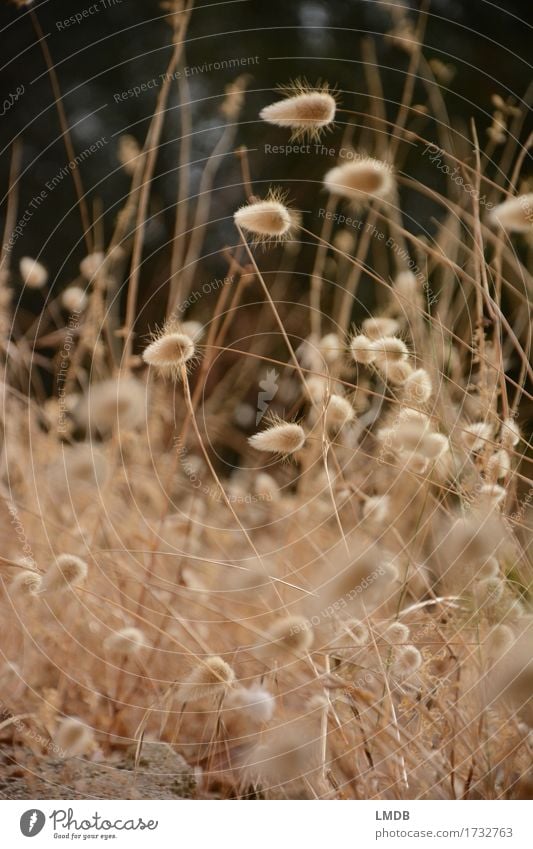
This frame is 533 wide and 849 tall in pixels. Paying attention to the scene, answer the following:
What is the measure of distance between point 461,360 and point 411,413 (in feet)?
0.53

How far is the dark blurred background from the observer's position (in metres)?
0.99

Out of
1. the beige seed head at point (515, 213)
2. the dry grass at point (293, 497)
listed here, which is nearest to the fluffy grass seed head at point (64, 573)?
the dry grass at point (293, 497)

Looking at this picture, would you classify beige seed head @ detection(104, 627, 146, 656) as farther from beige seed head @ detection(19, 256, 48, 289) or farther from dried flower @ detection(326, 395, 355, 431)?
beige seed head @ detection(19, 256, 48, 289)

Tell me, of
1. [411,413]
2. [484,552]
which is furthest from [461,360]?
[484,552]

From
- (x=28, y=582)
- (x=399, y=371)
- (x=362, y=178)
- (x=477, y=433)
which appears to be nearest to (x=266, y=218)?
(x=362, y=178)

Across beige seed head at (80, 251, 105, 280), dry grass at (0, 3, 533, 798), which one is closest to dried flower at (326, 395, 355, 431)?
dry grass at (0, 3, 533, 798)

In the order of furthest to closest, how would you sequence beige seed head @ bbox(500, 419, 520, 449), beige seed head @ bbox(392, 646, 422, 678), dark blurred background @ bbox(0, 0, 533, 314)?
dark blurred background @ bbox(0, 0, 533, 314) → beige seed head @ bbox(500, 419, 520, 449) → beige seed head @ bbox(392, 646, 422, 678)

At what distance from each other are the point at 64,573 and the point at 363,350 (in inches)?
16.1

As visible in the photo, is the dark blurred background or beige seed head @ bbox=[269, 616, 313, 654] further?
the dark blurred background

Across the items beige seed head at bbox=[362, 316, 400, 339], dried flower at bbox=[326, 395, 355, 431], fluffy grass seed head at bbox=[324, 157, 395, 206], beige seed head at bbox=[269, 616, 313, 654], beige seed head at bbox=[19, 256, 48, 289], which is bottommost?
beige seed head at bbox=[269, 616, 313, 654]

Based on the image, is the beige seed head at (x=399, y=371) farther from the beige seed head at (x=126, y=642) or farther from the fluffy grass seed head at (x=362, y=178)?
the beige seed head at (x=126, y=642)

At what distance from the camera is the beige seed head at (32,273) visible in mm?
1015

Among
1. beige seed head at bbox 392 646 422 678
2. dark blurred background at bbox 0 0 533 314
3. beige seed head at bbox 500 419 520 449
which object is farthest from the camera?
dark blurred background at bbox 0 0 533 314

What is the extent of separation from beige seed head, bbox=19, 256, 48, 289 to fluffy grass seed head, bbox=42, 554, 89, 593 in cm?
38
